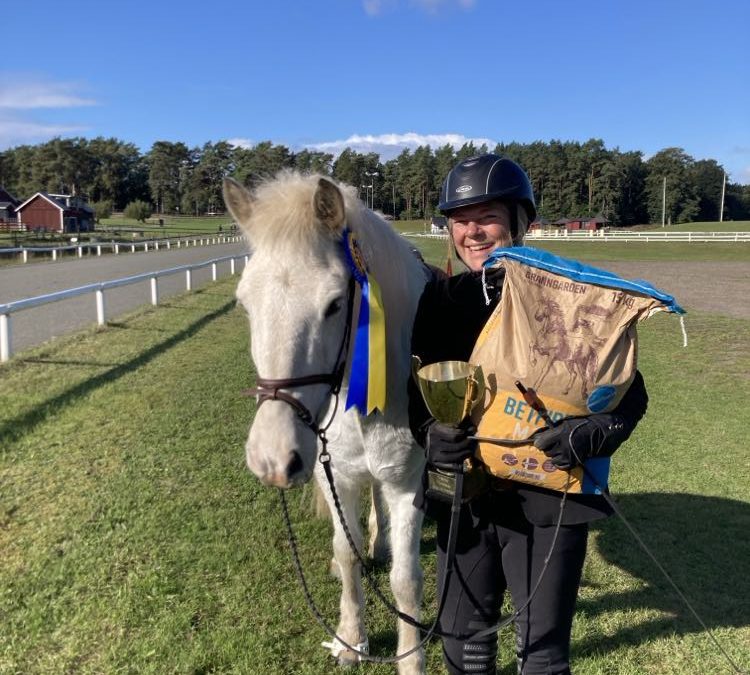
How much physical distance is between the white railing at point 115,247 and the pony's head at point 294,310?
21998mm

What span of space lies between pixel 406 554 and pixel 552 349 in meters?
1.39

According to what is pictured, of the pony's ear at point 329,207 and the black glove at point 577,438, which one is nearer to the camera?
the black glove at point 577,438

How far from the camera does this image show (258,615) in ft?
10.8

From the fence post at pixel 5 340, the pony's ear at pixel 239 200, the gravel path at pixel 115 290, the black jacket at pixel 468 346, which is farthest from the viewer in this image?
the gravel path at pixel 115 290

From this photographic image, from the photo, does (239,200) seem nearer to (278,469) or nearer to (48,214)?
(278,469)

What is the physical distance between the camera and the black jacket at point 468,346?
2.00 meters

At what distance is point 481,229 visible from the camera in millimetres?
2658

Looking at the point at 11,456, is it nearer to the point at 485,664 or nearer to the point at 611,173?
the point at 485,664

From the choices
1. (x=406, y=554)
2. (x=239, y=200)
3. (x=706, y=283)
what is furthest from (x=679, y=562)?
(x=706, y=283)

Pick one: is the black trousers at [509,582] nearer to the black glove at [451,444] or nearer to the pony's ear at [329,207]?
the black glove at [451,444]

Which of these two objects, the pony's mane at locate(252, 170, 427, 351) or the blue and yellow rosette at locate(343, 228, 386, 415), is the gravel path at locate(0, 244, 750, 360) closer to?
the pony's mane at locate(252, 170, 427, 351)

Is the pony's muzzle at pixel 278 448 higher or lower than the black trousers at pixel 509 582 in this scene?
higher

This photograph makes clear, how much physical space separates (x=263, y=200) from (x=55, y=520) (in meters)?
3.39

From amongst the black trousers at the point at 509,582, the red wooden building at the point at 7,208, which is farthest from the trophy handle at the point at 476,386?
the red wooden building at the point at 7,208
